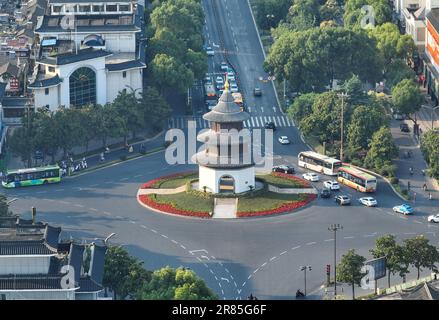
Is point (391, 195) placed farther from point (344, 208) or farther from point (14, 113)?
point (14, 113)

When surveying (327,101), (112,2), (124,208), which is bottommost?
(124,208)

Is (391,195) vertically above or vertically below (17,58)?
below

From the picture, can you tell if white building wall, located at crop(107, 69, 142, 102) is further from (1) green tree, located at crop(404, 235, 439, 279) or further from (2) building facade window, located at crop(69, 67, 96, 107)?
(1) green tree, located at crop(404, 235, 439, 279)

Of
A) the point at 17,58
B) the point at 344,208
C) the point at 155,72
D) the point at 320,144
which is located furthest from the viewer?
the point at 17,58

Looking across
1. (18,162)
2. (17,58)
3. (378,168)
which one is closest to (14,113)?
(18,162)

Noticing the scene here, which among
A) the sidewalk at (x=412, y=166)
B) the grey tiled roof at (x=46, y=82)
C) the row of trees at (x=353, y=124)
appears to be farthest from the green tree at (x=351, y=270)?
the grey tiled roof at (x=46, y=82)

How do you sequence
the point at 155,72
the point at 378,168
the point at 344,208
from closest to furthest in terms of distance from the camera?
the point at 344,208
the point at 378,168
the point at 155,72

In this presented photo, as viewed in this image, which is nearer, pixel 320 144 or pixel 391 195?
pixel 391 195

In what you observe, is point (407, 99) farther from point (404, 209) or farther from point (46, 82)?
point (46, 82)
